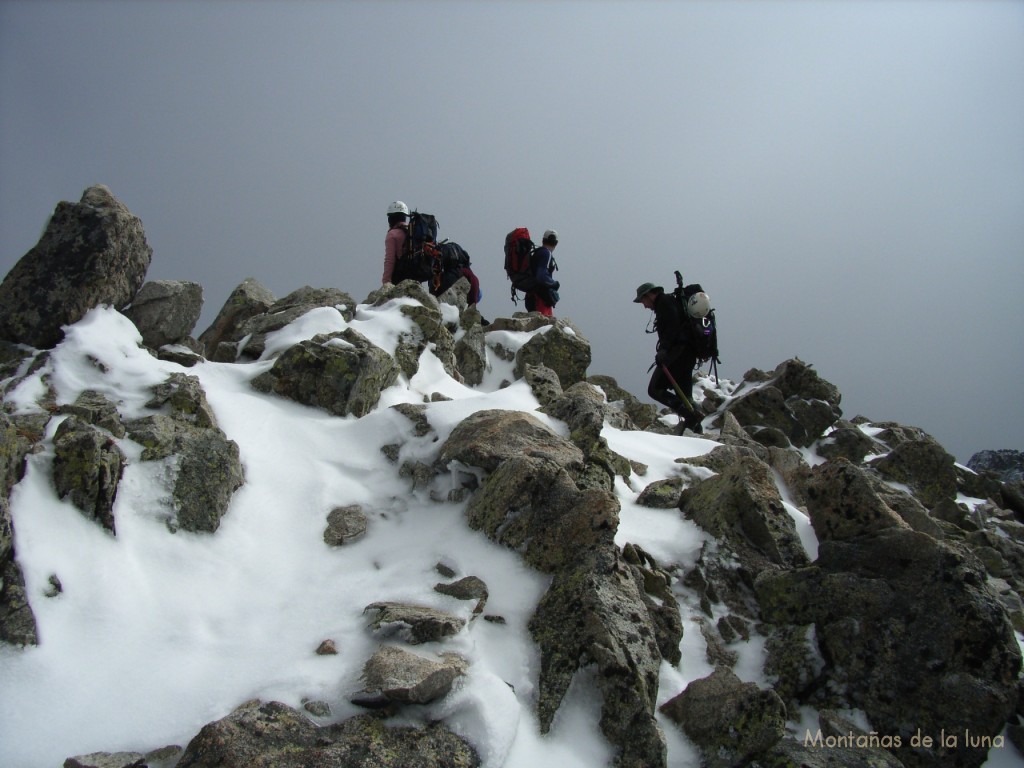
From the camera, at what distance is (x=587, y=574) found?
5.96 m

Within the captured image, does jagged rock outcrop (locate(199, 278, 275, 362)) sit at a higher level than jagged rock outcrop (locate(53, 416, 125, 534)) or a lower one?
higher

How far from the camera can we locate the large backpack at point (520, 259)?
1744 centimetres

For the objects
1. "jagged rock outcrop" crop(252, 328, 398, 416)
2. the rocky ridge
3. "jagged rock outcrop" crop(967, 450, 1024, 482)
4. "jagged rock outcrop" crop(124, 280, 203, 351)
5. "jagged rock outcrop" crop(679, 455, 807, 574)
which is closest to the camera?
the rocky ridge

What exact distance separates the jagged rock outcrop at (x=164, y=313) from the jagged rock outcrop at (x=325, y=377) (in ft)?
6.56

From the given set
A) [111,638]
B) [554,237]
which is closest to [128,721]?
[111,638]

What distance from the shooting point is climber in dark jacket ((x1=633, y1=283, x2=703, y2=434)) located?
13523 mm

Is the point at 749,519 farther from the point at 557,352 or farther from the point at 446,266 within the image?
the point at 446,266

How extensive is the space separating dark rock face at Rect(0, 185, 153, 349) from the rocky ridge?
A: 29 millimetres

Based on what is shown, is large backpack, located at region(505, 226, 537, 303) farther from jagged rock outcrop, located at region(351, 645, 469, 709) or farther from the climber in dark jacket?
jagged rock outcrop, located at region(351, 645, 469, 709)

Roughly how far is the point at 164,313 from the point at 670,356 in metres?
10.2

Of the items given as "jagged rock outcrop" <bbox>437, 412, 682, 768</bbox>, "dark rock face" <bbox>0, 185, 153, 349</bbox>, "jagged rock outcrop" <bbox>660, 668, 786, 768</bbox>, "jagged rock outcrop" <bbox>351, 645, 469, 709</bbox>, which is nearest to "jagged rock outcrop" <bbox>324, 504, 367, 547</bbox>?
"jagged rock outcrop" <bbox>437, 412, 682, 768</bbox>

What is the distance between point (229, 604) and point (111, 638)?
96 centimetres

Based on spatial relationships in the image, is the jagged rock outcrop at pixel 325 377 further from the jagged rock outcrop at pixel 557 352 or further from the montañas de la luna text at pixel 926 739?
the montañas de la luna text at pixel 926 739

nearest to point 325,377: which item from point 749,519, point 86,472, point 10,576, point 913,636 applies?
point 86,472
